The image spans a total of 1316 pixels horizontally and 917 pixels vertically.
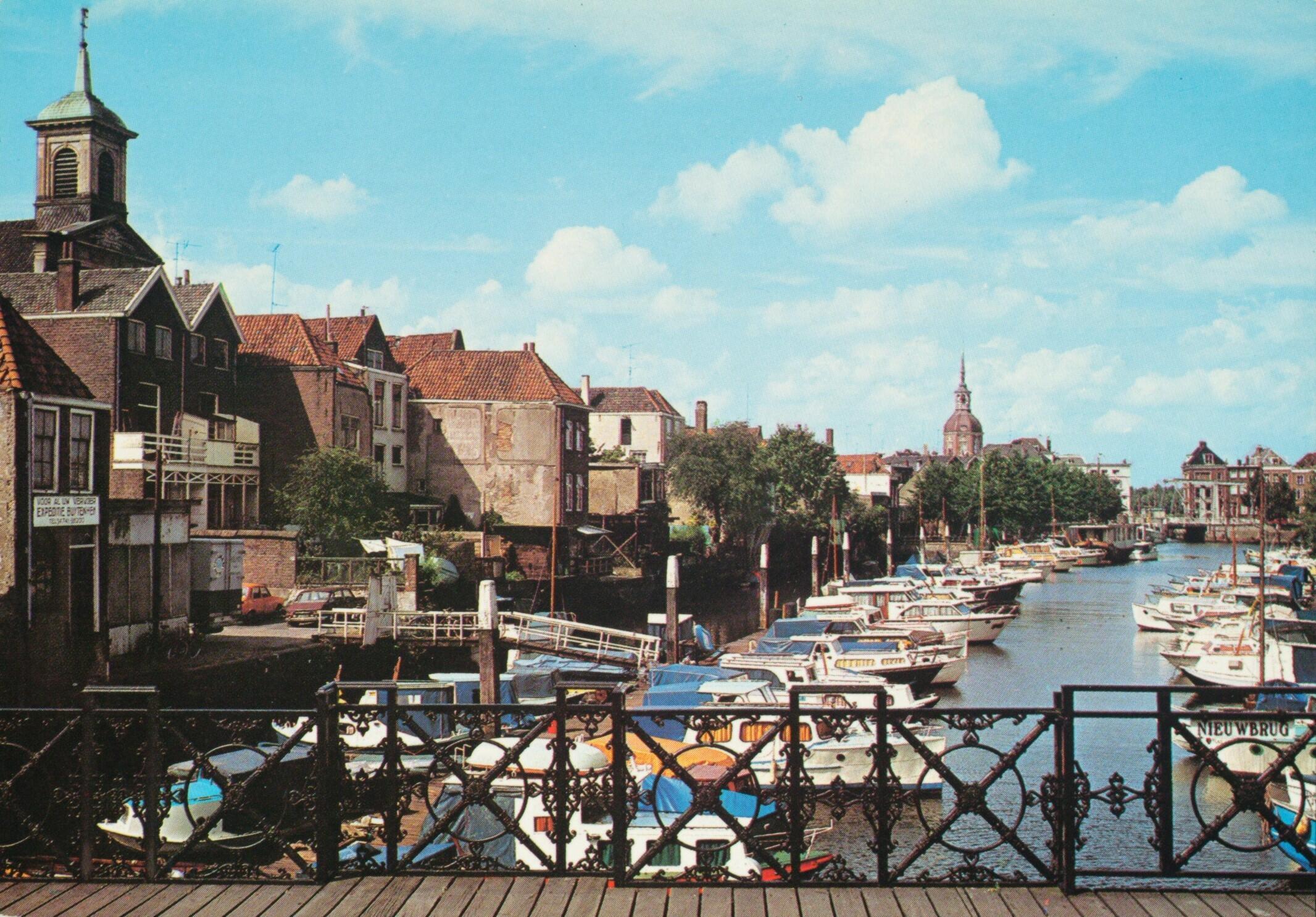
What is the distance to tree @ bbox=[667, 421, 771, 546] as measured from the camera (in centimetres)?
6906

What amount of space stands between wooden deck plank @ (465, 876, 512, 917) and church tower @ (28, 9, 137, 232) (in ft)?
140

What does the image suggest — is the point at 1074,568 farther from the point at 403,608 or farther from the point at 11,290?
the point at 11,290

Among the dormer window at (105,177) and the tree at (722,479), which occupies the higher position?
the dormer window at (105,177)

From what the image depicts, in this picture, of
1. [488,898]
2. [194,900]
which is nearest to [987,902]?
[488,898]

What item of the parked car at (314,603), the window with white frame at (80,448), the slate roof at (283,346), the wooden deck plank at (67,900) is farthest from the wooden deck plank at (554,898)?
the slate roof at (283,346)

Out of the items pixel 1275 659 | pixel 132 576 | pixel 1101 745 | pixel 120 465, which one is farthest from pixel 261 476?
pixel 1275 659

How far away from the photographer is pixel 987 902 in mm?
6246

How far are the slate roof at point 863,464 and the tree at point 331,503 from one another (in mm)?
80520

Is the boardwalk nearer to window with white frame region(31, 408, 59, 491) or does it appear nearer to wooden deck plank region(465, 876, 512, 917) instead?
wooden deck plank region(465, 876, 512, 917)

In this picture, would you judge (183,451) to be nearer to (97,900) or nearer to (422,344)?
(422,344)

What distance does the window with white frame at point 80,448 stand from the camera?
22562 mm

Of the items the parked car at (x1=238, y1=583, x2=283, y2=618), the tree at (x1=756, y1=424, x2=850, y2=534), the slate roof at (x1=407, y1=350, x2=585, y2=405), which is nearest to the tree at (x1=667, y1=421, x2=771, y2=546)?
the tree at (x1=756, y1=424, x2=850, y2=534)

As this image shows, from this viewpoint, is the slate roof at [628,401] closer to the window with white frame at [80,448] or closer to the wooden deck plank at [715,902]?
the window with white frame at [80,448]

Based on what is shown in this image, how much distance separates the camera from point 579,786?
6504 millimetres
